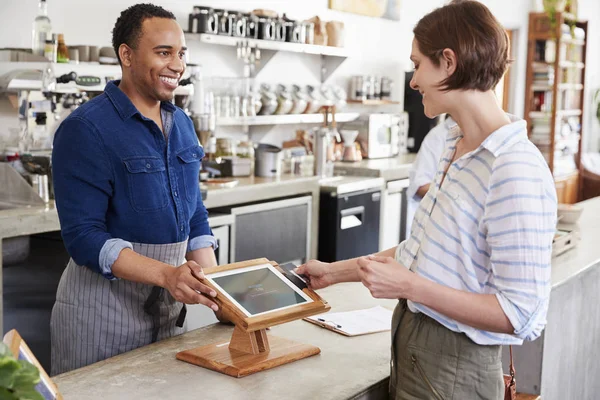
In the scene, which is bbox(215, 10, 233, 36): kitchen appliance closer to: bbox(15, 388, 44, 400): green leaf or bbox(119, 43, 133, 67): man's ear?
bbox(119, 43, 133, 67): man's ear

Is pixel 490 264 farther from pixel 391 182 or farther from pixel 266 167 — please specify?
pixel 391 182

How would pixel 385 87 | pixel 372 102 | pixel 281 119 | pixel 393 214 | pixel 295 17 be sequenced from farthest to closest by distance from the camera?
pixel 385 87, pixel 372 102, pixel 295 17, pixel 393 214, pixel 281 119

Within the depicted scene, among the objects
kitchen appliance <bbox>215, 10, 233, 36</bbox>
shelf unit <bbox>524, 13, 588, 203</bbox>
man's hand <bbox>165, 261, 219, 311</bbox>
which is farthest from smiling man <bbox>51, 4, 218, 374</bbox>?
shelf unit <bbox>524, 13, 588, 203</bbox>

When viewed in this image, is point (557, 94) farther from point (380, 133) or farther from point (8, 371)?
point (8, 371)

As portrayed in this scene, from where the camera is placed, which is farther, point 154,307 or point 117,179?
point 154,307

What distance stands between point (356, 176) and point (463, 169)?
14.4 ft

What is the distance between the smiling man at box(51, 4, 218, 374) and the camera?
6.77ft

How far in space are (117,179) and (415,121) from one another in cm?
561

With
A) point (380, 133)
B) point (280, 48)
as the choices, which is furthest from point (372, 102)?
point (280, 48)

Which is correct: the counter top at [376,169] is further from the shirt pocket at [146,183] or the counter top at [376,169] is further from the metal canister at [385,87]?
the shirt pocket at [146,183]

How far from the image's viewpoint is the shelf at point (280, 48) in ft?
16.4

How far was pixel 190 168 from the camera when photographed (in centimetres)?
232

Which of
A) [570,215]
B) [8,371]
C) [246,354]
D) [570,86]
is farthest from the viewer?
[570,86]

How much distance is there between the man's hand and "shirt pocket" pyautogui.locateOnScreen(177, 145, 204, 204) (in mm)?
455
